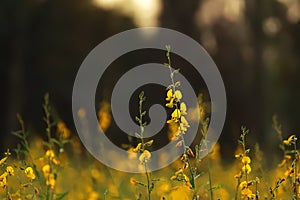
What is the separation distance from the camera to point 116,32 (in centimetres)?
1633

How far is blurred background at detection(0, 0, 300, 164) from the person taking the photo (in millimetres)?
13109

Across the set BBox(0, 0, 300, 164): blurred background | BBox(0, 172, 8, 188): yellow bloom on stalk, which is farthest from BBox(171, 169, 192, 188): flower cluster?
BBox(0, 0, 300, 164): blurred background

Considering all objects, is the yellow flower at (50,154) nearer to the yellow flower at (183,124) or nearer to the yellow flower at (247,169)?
the yellow flower at (183,124)

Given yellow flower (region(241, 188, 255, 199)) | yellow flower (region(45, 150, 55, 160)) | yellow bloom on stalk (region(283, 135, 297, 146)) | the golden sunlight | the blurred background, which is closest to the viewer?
yellow flower (region(241, 188, 255, 199))

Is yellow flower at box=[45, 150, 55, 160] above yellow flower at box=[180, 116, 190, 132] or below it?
above

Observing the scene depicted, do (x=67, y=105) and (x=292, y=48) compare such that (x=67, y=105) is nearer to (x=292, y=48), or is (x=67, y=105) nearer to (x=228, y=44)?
(x=228, y=44)

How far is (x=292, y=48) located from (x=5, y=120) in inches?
300

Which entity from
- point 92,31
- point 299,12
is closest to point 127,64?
point 92,31

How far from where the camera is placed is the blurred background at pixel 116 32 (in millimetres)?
13109

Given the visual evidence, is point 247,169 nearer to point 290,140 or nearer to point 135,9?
point 290,140

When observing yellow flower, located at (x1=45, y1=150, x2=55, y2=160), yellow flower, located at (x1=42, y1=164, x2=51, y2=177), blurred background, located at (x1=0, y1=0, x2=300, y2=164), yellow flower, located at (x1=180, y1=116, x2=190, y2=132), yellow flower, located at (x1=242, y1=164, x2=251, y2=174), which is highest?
blurred background, located at (x1=0, y1=0, x2=300, y2=164)

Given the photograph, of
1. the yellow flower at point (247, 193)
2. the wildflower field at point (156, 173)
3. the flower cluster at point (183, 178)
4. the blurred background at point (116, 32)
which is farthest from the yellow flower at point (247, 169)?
the blurred background at point (116, 32)

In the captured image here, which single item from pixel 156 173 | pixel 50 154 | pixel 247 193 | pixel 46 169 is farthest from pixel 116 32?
pixel 247 193

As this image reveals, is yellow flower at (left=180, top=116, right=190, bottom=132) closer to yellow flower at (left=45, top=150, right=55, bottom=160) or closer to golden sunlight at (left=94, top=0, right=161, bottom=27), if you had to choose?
yellow flower at (left=45, top=150, right=55, bottom=160)
